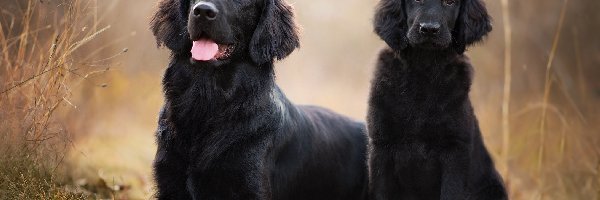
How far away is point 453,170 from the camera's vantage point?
462 centimetres

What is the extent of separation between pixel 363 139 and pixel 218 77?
1454 millimetres

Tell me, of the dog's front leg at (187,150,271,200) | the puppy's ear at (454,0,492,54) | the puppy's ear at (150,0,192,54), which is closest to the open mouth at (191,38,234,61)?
the puppy's ear at (150,0,192,54)

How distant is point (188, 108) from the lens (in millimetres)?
4188

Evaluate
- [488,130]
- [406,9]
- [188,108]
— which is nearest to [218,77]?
[188,108]

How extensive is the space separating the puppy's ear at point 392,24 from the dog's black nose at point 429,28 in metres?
0.23

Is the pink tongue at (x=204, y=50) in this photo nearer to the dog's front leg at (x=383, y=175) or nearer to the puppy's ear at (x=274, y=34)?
the puppy's ear at (x=274, y=34)

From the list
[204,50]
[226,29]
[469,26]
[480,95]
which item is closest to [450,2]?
[469,26]

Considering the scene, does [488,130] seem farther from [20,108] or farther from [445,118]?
[20,108]

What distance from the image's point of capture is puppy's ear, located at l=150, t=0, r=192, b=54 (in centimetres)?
421

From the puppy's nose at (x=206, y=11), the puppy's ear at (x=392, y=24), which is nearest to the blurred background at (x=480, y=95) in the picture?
the puppy's ear at (x=392, y=24)

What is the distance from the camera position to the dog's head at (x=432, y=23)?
4562 mm

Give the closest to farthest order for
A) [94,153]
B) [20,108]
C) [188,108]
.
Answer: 1. [188,108]
2. [20,108]
3. [94,153]

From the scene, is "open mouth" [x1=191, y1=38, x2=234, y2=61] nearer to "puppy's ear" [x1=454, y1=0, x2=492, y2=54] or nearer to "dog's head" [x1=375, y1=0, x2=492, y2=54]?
"dog's head" [x1=375, y1=0, x2=492, y2=54]

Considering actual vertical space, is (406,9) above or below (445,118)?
above
